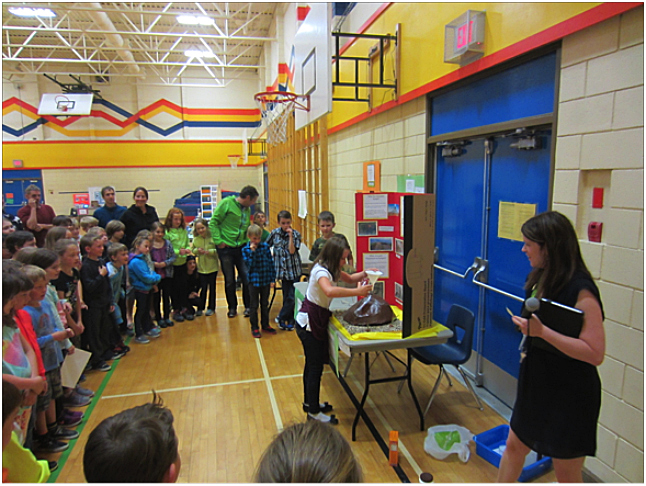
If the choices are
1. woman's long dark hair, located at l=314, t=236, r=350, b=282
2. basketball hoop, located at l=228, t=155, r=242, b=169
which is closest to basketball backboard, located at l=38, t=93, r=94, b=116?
basketball hoop, located at l=228, t=155, r=242, b=169

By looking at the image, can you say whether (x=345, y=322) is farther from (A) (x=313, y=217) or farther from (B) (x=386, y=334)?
(A) (x=313, y=217)

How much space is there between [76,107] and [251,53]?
5889mm

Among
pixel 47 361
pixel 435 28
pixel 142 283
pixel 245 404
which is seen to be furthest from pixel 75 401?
pixel 435 28

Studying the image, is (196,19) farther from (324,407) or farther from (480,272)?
(324,407)

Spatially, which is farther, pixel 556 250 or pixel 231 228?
pixel 231 228

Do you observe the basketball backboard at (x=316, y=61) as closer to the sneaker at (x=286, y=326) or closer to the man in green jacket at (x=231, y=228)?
the man in green jacket at (x=231, y=228)

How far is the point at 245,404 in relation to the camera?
3.34 metres

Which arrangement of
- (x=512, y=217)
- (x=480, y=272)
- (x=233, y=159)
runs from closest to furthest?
(x=512, y=217), (x=480, y=272), (x=233, y=159)

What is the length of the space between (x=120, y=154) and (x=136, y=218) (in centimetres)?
1061

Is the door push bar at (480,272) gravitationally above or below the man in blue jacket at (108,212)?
below

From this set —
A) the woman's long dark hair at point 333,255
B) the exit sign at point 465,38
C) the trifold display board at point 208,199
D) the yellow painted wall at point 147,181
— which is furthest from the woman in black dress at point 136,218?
the yellow painted wall at point 147,181

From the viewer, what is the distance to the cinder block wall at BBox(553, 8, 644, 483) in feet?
6.60

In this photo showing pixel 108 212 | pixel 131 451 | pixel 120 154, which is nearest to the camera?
pixel 131 451

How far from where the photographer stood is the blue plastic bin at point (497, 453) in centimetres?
235
